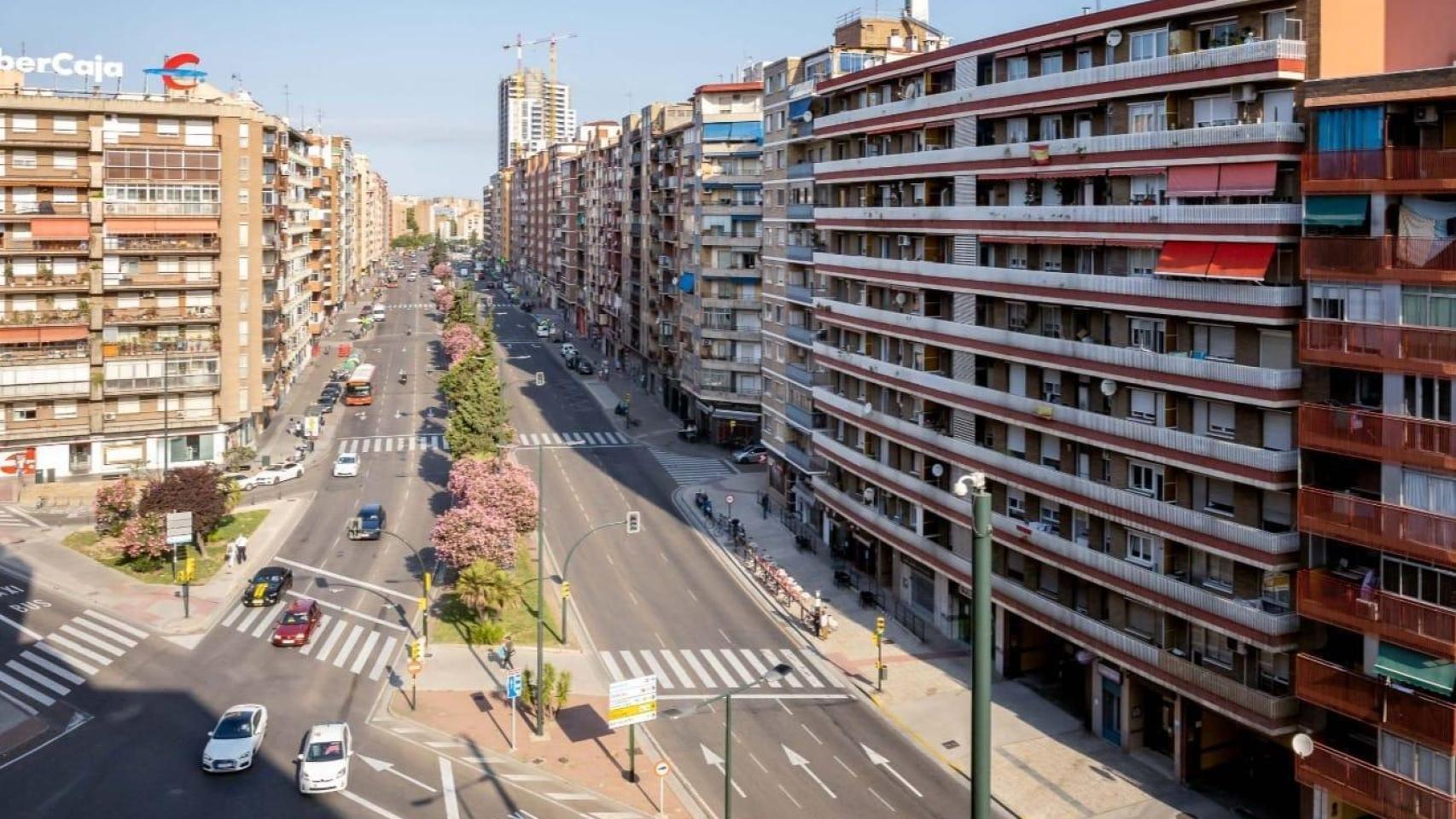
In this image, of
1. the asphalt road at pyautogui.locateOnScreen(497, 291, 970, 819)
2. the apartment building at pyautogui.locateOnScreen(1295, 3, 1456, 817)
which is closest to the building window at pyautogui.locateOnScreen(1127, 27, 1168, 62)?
the apartment building at pyautogui.locateOnScreen(1295, 3, 1456, 817)

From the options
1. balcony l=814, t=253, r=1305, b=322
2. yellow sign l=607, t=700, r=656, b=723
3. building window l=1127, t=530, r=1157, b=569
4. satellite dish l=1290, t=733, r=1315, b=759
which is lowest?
yellow sign l=607, t=700, r=656, b=723

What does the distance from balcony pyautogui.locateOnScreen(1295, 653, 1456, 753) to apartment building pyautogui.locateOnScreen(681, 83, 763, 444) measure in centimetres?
6579

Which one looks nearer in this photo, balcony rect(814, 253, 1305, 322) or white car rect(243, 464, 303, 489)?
balcony rect(814, 253, 1305, 322)

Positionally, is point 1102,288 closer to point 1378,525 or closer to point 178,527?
point 1378,525

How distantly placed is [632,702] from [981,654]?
2556 cm

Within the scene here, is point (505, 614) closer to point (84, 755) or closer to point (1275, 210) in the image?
point (84, 755)

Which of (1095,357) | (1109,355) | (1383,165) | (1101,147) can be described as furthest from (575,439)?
(1383,165)

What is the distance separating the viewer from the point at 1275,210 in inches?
1350

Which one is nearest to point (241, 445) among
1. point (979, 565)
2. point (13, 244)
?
point (13, 244)

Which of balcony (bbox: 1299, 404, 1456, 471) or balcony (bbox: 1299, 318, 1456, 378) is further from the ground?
balcony (bbox: 1299, 318, 1456, 378)

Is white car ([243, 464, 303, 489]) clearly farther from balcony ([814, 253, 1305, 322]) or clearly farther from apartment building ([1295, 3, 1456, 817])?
apartment building ([1295, 3, 1456, 817])

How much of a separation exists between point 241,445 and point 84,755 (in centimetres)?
5161

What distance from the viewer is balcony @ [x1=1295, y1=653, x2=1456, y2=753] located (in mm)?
29828

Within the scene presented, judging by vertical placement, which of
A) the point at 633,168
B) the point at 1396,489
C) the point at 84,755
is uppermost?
the point at 633,168
